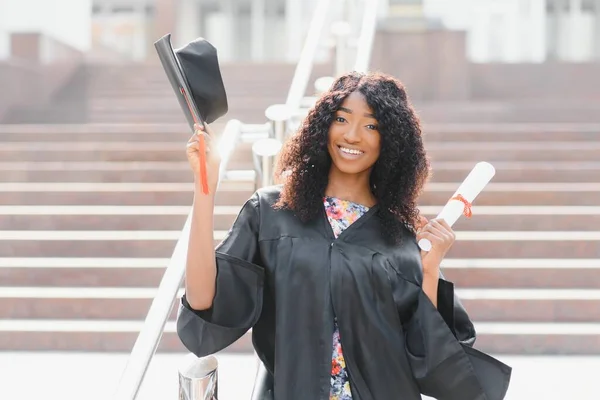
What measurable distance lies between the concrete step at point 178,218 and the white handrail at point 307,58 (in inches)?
63.4

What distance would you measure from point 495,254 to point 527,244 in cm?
26

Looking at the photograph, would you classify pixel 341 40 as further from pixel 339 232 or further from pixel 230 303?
pixel 230 303

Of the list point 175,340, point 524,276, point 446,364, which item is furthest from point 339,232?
point 524,276

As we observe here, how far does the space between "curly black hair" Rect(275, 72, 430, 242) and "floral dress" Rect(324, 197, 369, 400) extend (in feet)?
0.16

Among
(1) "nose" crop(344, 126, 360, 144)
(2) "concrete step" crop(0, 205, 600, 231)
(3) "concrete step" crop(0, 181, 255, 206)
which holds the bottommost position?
(2) "concrete step" crop(0, 205, 600, 231)

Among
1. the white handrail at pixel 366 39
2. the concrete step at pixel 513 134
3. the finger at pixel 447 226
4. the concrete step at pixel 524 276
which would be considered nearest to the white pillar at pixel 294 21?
the concrete step at pixel 513 134

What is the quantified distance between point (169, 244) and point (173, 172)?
1.23 m

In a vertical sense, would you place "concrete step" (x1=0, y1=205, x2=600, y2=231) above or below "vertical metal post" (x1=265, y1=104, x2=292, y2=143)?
below

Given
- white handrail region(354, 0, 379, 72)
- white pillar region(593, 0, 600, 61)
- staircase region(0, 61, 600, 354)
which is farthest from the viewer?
white pillar region(593, 0, 600, 61)

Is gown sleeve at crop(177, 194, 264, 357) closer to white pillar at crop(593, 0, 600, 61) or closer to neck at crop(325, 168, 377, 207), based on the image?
neck at crop(325, 168, 377, 207)

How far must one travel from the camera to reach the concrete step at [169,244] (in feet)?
15.3

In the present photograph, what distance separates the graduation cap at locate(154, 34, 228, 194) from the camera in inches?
51.4

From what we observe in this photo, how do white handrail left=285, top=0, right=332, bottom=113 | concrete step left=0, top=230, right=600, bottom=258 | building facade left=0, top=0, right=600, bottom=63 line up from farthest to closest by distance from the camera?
building facade left=0, top=0, right=600, bottom=63 → concrete step left=0, top=230, right=600, bottom=258 → white handrail left=285, top=0, right=332, bottom=113

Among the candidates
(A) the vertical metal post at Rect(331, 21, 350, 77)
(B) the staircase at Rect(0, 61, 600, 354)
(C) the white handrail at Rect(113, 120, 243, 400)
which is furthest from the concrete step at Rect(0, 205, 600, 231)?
(C) the white handrail at Rect(113, 120, 243, 400)
